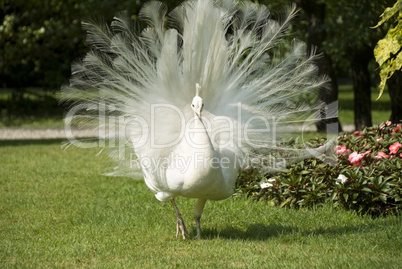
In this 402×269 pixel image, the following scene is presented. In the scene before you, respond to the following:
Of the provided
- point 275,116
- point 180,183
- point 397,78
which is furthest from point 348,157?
point 397,78

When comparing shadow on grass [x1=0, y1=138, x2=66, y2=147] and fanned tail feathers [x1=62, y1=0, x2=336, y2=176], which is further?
shadow on grass [x1=0, y1=138, x2=66, y2=147]

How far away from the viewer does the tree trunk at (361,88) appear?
1313 centimetres

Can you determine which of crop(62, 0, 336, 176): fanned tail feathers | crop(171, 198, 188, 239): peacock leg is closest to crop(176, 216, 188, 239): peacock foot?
crop(171, 198, 188, 239): peacock leg

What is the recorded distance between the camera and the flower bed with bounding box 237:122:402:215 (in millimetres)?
6094

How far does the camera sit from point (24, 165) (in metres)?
10.6

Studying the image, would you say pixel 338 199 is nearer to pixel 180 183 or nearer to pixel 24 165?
pixel 180 183

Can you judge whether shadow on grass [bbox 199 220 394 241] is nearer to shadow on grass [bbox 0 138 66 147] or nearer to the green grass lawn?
the green grass lawn

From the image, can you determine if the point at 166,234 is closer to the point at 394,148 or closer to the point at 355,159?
the point at 355,159

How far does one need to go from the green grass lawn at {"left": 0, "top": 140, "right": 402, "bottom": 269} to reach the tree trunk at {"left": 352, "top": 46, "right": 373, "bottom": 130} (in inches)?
273

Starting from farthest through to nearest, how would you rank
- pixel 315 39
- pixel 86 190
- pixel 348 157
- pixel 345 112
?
pixel 345 112 < pixel 315 39 < pixel 86 190 < pixel 348 157

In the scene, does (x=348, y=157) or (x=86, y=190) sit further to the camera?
(x=86, y=190)

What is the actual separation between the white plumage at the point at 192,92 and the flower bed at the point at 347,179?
33.1 inches

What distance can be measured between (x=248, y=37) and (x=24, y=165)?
6314 mm

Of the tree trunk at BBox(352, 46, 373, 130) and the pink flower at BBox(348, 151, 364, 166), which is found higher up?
the tree trunk at BBox(352, 46, 373, 130)
